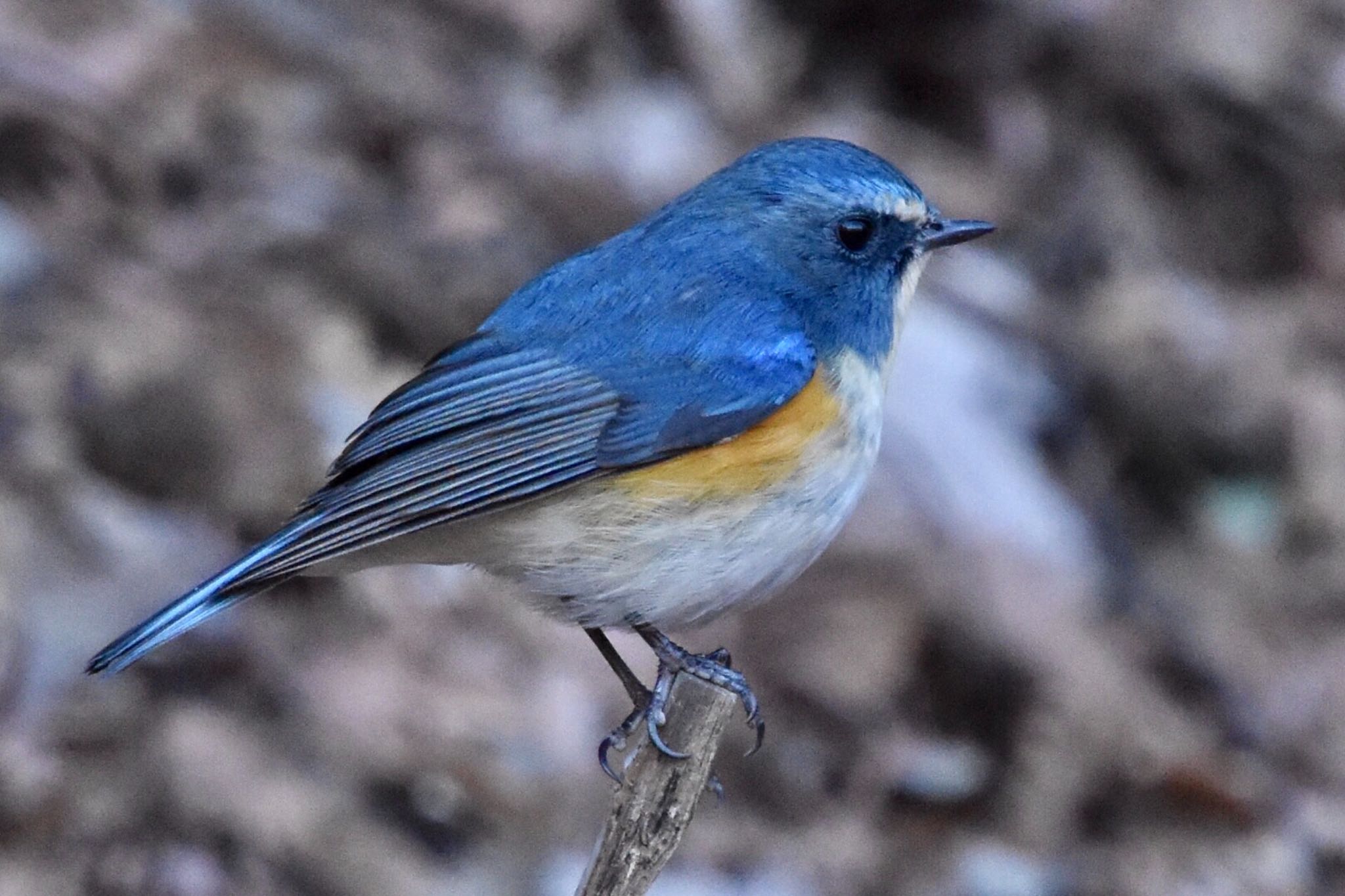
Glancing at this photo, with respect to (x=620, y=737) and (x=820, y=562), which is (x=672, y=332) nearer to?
(x=620, y=737)

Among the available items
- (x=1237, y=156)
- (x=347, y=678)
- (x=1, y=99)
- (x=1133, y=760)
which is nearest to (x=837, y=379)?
(x=347, y=678)

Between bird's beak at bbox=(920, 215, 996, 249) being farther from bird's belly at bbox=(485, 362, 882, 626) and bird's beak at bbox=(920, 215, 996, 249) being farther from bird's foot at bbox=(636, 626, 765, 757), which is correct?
bird's foot at bbox=(636, 626, 765, 757)

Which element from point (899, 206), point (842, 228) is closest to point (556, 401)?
point (842, 228)

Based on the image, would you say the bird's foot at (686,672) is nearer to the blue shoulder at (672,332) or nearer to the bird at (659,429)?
the bird at (659,429)

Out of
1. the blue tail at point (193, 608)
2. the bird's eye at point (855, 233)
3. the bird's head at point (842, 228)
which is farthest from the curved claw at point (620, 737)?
the bird's eye at point (855, 233)

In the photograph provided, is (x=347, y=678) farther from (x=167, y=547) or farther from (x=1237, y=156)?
(x=1237, y=156)

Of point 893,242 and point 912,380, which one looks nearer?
point 893,242

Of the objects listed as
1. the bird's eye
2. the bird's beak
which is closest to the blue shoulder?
the bird's eye
